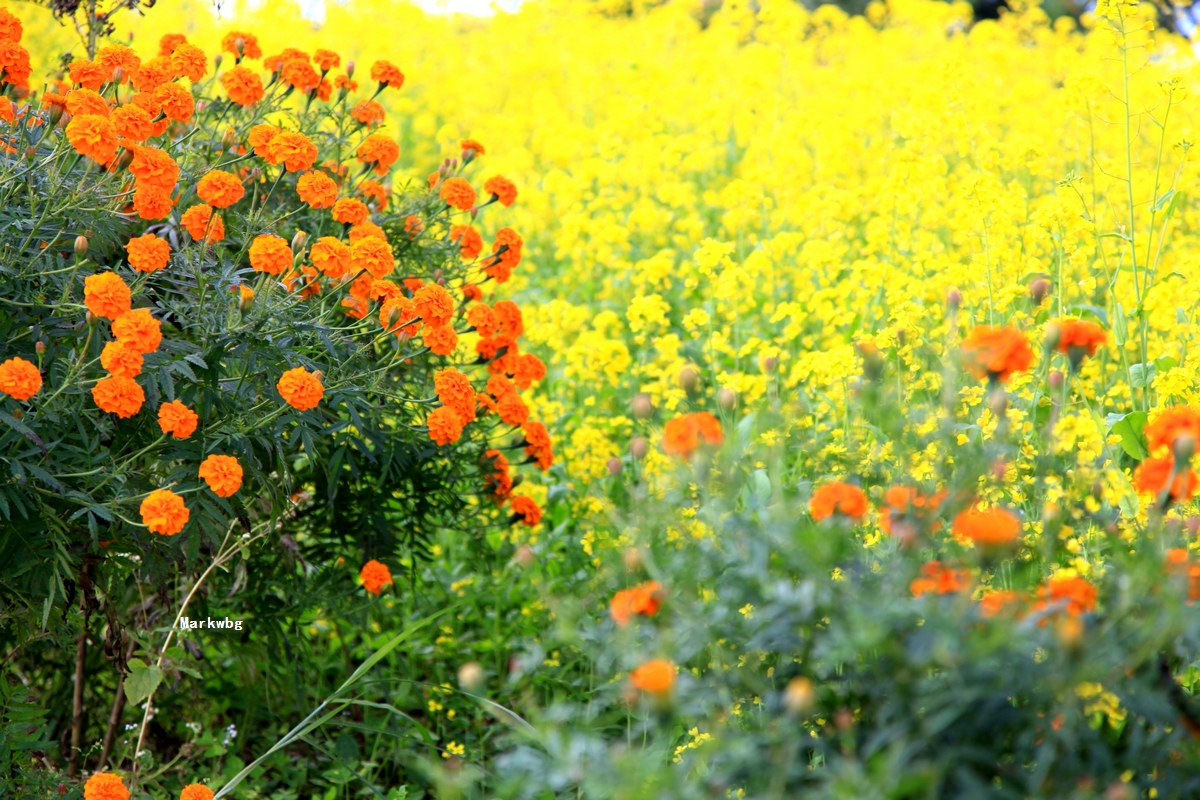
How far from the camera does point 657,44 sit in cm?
1042

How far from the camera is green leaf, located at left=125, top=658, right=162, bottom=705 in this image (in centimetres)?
241

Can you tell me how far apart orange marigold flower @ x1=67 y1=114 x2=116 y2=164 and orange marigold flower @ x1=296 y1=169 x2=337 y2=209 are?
463mm

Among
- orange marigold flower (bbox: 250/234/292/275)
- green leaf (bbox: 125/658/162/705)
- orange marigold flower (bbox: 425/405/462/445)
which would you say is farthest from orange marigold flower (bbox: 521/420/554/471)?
green leaf (bbox: 125/658/162/705)

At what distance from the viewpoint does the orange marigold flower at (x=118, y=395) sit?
2084 mm

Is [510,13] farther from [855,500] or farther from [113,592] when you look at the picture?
[855,500]

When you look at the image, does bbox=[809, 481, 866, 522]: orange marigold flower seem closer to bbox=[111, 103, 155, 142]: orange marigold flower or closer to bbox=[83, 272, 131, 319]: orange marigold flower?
bbox=[83, 272, 131, 319]: orange marigold flower

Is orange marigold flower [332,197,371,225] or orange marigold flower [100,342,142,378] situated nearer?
orange marigold flower [100,342,142,378]

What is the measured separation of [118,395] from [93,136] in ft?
1.97

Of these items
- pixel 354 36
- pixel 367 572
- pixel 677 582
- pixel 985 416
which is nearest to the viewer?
pixel 677 582

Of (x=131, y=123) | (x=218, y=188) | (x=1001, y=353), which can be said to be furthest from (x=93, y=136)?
(x=1001, y=353)

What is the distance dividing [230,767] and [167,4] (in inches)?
351

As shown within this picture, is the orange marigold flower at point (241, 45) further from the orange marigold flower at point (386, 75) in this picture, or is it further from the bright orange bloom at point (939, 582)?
the bright orange bloom at point (939, 582)

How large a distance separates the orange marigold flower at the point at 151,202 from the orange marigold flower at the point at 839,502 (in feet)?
5.34

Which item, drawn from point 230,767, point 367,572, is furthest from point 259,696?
→ point 367,572
